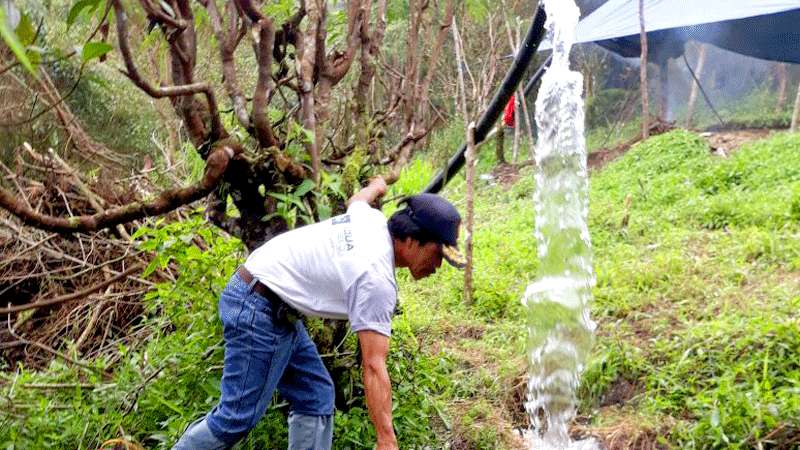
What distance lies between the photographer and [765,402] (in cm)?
313

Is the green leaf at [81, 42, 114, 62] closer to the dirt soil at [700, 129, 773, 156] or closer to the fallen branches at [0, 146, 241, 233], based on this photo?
the fallen branches at [0, 146, 241, 233]

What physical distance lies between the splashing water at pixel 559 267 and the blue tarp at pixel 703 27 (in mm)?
3832

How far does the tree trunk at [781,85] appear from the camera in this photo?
34.1 feet

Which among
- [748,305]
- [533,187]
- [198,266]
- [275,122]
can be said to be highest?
[275,122]

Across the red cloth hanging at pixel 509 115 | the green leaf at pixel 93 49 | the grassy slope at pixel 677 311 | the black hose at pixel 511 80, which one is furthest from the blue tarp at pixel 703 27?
the green leaf at pixel 93 49

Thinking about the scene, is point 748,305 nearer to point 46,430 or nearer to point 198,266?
point 198,266

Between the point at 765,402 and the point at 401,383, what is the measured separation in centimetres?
151

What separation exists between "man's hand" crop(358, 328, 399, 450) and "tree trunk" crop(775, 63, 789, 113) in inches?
386

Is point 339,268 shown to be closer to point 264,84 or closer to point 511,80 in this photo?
point 264,84

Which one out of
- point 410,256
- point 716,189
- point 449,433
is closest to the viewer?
point 410,256

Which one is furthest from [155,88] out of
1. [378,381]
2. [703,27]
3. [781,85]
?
[781,85]

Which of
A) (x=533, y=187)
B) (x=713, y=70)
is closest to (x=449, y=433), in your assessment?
(x=533, y=187)

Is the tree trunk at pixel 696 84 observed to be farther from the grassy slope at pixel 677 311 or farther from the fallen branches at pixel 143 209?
the fallen branches at pixel 143 209

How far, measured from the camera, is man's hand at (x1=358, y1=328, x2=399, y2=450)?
88.4 inches
